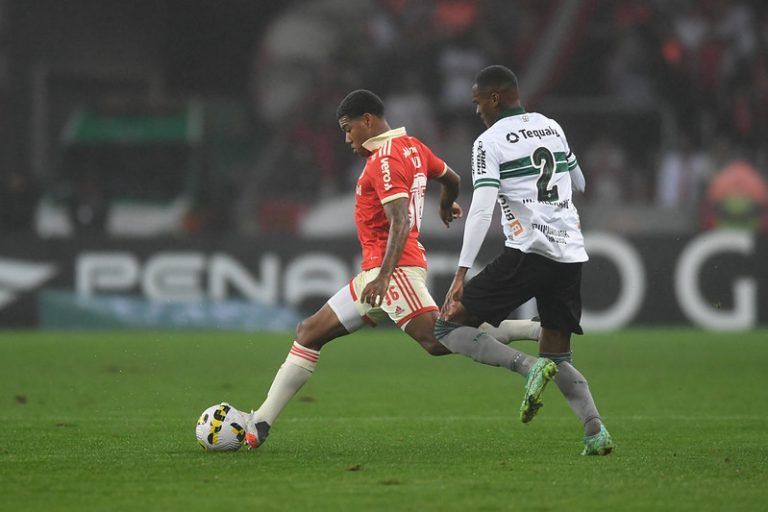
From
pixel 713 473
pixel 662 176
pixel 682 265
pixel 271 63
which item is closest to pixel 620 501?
pixel 713 473

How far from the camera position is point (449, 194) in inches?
324

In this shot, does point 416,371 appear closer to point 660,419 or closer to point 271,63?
point 660,419

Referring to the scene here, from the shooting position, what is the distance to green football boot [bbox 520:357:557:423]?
6789 millimetres

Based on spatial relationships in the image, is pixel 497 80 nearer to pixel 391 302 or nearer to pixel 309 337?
pixel 391 302

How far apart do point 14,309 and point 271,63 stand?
26.3ft

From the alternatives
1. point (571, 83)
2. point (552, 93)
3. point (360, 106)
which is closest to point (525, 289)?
point (360, 106)

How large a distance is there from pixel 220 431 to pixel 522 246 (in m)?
1.89

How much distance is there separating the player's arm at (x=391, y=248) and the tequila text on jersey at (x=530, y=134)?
65cm

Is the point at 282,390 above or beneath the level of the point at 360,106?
beneath

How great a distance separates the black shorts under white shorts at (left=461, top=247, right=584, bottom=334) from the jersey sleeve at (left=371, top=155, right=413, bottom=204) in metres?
0.62

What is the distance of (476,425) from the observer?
348 inches

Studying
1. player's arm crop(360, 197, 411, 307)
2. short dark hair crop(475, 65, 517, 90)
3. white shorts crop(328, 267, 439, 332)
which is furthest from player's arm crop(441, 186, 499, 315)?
short dark hair crop(475, 65, 517, 90)

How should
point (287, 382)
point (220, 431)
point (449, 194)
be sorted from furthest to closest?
1. point (449, 194)
2. point (287, 382)
3. point (220, 431)

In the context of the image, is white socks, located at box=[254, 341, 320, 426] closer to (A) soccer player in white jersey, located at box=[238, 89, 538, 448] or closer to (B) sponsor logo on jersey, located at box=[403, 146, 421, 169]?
(A) soccer player in white jersey, located at box=[238, 89, 538, 448]
